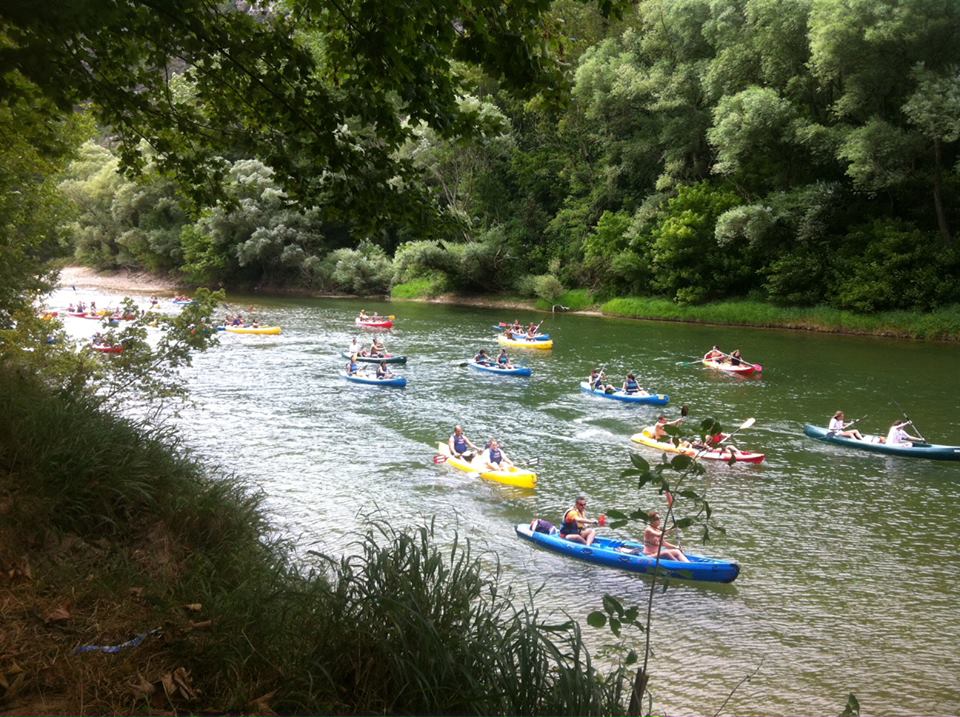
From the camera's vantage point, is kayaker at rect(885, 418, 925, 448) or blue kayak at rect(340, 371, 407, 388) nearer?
kayaker at rect(885, 418, 925, 448)

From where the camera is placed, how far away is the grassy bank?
383 cm

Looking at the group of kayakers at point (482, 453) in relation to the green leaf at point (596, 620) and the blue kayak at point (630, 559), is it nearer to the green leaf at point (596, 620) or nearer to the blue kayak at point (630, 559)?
the blue kayak at point (630, 559)

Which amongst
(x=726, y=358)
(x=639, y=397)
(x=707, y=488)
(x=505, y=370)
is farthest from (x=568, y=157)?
(x=707, y=488)

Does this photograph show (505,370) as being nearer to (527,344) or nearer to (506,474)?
(527,344)

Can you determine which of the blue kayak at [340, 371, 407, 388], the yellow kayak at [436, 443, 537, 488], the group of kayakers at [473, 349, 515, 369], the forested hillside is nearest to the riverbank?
the forested hillside

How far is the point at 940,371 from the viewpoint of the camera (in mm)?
25938

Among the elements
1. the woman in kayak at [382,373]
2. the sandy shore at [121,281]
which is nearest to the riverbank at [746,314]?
the sandy shore at [121,281]

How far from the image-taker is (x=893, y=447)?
17.3 meters

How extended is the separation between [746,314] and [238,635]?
37650mm

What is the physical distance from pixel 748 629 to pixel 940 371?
20446 mm

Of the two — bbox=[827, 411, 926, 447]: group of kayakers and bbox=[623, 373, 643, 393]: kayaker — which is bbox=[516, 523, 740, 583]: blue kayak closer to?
bbox=[827, 411, 926, 447]: group of kayakers

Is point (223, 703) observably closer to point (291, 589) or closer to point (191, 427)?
point (291, 589)

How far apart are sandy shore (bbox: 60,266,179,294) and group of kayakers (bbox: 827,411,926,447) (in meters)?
51.6

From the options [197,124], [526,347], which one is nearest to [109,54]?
[197,124]
